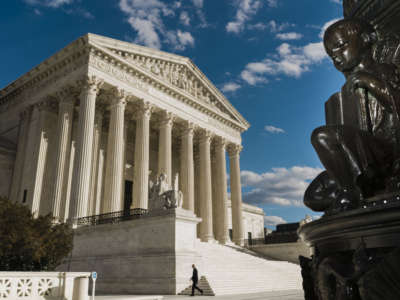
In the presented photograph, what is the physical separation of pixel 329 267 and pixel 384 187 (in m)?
0.99

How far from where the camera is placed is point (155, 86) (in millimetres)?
29188

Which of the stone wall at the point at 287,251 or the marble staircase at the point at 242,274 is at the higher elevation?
the stone wall at the point at 287,251

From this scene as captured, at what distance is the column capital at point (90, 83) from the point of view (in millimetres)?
23694

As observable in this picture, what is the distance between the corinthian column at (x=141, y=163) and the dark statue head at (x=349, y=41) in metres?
22.7

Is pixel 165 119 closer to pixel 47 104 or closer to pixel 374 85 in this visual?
pixel 47 104

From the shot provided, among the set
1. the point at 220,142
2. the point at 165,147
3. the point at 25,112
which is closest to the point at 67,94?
the point at 25,112

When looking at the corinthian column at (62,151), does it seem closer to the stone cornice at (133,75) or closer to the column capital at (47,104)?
the column capital at (47,104)

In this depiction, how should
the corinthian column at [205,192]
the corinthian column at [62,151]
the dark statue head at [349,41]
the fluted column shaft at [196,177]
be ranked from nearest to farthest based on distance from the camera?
the dark statue head at [349,41] → the corinthian column at [62,151] → the corinthian column at [205,192] → the fluted column shaft at [196,177]

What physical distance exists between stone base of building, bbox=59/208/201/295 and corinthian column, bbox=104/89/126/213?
3.75 m

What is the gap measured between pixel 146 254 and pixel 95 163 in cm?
1311

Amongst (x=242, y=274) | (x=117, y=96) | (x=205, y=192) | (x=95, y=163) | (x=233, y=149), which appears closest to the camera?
(x=242, y=274)

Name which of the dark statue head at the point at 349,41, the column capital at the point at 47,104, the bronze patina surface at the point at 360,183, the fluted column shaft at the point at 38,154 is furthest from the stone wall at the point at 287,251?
the dark statue head at the point at 349,41

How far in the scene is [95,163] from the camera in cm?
2839

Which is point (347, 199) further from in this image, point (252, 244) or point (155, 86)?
point (252, 244)
